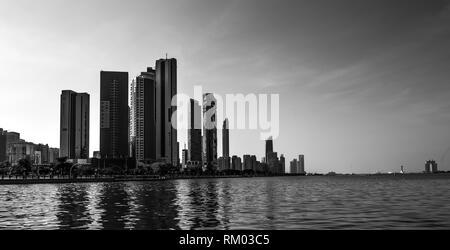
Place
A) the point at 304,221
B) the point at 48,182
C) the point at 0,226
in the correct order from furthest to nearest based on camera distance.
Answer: the point at 48,182, the point at 304,221, the point at 0,226

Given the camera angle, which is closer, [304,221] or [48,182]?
[304,221]

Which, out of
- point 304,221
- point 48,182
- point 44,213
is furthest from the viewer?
point 48,182
